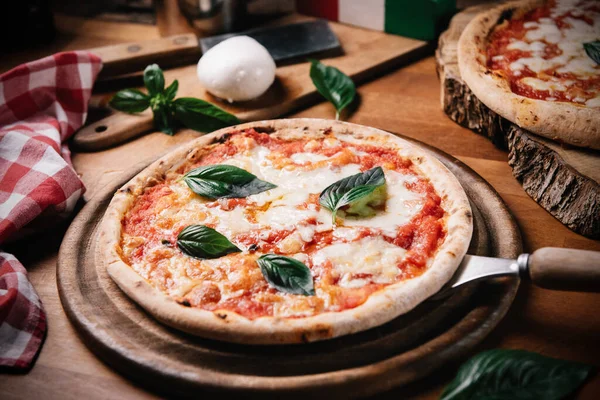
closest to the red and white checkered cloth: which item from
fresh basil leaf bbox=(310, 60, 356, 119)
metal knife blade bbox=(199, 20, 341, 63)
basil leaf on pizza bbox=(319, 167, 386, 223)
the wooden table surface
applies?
the wooden table surface

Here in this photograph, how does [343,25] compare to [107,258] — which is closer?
[107,258]

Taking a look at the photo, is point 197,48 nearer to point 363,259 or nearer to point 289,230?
point 289,230

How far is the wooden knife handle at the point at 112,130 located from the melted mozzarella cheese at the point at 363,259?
1438 mm

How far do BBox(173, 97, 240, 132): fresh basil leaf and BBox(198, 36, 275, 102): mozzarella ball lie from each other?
0.62 ft

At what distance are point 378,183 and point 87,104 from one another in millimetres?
1717

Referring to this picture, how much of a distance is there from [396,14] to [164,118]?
1.72 meters

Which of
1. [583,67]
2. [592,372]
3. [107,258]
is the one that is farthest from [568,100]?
[107,258]

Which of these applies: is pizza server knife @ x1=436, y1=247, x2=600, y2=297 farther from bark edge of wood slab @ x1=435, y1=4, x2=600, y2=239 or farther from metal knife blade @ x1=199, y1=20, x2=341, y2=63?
metal knife blade @ x1=199, y1=20, x2=341, y2=63

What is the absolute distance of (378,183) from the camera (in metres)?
2.19

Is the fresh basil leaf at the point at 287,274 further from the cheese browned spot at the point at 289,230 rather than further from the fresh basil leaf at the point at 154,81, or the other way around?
the fresh basil leaf at the point at 154,81

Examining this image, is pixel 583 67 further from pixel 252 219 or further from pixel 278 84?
pixel 252 219

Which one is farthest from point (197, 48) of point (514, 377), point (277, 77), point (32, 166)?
point (514, 377)

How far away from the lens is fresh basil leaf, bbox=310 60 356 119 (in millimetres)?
3127

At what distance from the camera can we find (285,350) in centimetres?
178
